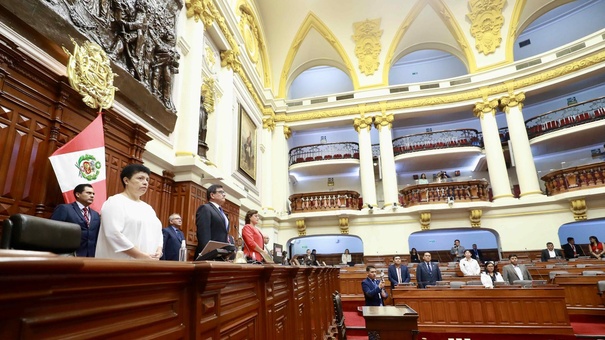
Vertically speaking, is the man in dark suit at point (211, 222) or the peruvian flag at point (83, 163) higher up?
the peruvian flag at point (83, 163)

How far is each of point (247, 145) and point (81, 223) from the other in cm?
851

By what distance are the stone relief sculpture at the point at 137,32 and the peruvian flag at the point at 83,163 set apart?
1274 millimetres

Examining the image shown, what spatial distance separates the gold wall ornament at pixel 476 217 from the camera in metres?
11.6

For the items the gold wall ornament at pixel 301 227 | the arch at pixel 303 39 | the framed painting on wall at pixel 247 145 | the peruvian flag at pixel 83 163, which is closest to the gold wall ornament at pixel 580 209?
the arch at pixel 303 39

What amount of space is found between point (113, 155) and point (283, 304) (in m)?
3.35

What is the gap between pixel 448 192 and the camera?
39.6ft

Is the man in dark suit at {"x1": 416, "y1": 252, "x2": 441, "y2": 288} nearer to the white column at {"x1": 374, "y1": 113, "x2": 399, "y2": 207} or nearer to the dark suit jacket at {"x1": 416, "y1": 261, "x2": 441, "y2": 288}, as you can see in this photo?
the dark suit jacket at {"x1": 416, "y1": 261, "x2": 441, "y2": 288}

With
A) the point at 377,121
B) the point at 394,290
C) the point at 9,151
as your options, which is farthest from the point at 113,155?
the point at 377,121

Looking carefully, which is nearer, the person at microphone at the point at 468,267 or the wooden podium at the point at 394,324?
the wooden podium at the point at 394,324

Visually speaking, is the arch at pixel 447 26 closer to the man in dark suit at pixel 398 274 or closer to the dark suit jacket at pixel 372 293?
the man in dark suit at pixel 398 274

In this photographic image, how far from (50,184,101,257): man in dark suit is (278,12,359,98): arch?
12.2m

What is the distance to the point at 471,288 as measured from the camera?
217 inches

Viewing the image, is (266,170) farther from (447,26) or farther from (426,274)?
(447,26)

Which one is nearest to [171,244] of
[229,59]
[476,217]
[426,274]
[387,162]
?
[426,274]
